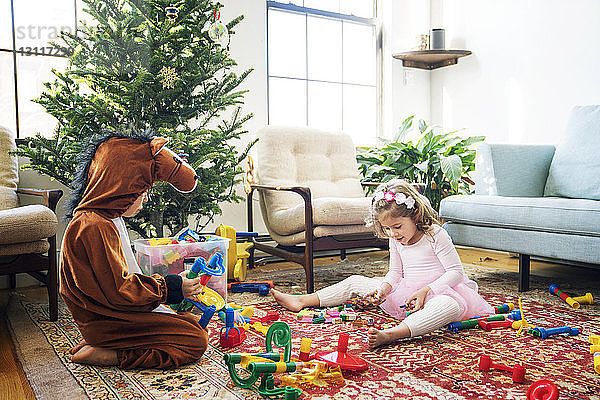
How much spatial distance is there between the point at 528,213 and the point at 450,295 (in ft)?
2.97

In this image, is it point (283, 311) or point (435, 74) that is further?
point (435, 74)

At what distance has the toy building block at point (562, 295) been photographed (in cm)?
252

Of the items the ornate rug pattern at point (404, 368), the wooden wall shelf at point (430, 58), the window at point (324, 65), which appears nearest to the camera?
the ornate rug pattern at point (404, 368)

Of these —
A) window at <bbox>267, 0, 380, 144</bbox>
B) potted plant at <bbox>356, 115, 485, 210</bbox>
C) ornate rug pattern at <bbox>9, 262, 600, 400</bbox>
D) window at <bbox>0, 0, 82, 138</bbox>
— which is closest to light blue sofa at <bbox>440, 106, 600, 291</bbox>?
ornate rug pattern at <bbox>9, 262, 600, 400</bbox>

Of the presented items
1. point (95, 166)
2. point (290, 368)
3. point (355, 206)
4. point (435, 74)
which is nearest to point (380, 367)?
point (290, 368)

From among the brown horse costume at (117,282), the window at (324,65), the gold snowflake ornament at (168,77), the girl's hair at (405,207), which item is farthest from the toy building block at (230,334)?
the window at (324,65)

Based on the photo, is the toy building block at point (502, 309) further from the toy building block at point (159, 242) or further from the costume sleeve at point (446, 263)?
the toy building block at point (159, 242)

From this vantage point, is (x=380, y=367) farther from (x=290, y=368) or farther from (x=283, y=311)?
(x=283, y=311)

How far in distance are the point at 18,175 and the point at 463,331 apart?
257cm

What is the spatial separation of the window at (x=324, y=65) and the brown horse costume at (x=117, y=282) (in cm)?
260

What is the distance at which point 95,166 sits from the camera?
184 cm

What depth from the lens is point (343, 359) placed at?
1.71 metres

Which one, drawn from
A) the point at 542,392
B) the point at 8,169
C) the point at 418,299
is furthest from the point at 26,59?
the point at 542,392

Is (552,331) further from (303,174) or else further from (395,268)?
(303,174)
